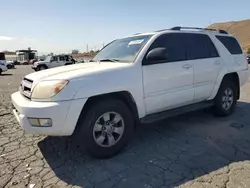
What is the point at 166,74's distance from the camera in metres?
3.99

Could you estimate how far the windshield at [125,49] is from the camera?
13.0 feet

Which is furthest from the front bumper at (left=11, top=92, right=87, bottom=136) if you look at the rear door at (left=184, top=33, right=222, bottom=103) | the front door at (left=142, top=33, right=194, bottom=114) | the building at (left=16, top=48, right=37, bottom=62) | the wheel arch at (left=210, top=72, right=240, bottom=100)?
the building at (left=16, top=48, right=37, bottom=62)

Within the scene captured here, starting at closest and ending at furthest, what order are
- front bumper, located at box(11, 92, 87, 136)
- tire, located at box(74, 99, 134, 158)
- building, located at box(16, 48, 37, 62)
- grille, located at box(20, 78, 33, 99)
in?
1. front bumper, located at box(11, 92, 87, 136)
2. tire, located at box(74, 99, 134, 158)
3. grille, located at box(20, 78, 33, 99)
4. building, located at box(16, 48, 37, 62)

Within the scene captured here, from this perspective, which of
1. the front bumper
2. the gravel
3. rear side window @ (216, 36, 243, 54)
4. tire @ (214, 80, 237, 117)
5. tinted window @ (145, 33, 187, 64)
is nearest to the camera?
the gravel

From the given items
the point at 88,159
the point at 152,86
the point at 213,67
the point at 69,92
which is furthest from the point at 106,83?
the point at 213,67

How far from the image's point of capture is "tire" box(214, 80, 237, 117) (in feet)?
17.0

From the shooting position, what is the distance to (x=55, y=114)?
9.84 feet

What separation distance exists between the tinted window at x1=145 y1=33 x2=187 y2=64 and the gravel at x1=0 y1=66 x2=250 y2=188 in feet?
4.67

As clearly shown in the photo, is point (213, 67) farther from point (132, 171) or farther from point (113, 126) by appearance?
point (132, 171)

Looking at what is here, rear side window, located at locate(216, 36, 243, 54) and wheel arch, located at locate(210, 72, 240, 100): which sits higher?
rear side window, located at locate(216, 36, 243, 54)

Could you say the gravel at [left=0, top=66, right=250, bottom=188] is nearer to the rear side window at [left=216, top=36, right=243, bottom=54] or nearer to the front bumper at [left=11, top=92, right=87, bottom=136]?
the front bumper at [left=11, top=92, right=87, bottom=136]

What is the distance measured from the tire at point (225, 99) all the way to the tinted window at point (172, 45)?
1433mm

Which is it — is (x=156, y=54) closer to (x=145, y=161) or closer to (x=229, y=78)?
(x=145, y=161)

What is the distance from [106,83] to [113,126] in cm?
66
